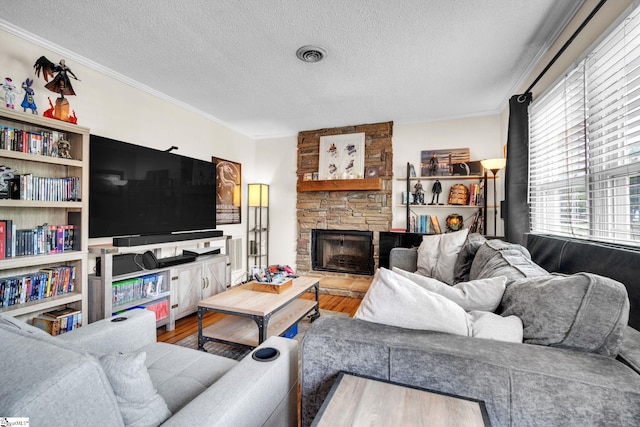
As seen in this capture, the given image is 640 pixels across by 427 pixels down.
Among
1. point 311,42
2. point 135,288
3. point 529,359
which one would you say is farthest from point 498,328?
point 135,288

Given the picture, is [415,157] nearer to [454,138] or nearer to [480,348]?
[454,138]

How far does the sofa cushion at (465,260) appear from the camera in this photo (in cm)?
237

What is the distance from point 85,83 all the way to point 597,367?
366 cm

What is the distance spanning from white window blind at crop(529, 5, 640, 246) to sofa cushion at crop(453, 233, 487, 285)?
1.80 feet

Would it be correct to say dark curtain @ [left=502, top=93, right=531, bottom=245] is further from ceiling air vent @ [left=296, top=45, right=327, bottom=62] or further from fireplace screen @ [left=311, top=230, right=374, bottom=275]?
fireplace screen @ [left=311, top=230, right=374, bottom=275]

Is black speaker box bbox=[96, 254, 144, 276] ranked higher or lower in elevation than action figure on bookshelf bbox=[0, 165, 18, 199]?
lower

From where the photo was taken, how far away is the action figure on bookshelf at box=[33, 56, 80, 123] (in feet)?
6.82

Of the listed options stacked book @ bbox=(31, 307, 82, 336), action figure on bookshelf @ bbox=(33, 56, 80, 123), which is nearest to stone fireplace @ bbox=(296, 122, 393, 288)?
stacked book @ bbox=(31, 307, 82, 336)

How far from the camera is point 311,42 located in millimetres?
2160

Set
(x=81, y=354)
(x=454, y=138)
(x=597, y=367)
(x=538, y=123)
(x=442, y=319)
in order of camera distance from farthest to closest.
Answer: (x=454, y=138)
(x=538, y=123)
(x=442, y=319)
(x=597, y=367)
(x=81, y=354)

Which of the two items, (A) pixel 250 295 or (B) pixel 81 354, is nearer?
(B) pixel 81 354

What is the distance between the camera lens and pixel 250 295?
2270 mm

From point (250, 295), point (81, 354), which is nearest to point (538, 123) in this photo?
point (250, 295)

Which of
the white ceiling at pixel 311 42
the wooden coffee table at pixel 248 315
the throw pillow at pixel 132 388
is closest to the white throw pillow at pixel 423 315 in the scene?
the throw pillow at pixel 132 388
